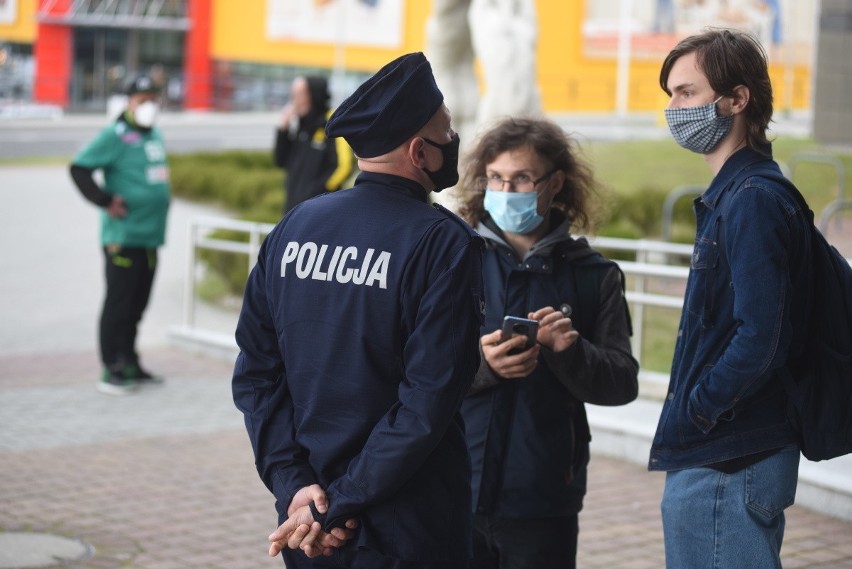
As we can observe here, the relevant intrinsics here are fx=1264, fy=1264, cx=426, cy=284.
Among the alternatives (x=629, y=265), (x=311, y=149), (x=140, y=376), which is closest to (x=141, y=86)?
(x=311, y=149)

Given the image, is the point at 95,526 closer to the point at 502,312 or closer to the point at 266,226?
the point at 502,312

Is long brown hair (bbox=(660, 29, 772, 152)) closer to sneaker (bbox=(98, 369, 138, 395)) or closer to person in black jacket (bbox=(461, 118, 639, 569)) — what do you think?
person in black jacket (bbox=(461, 118, 639, 569))

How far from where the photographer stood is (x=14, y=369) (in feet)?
33.0

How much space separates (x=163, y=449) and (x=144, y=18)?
35.6 m

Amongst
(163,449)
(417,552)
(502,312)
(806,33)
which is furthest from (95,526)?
(806,33)

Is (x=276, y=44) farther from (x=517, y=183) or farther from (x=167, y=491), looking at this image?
(x=517, y=183)

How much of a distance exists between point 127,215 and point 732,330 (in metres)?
6.72

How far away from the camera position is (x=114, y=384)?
30.1ft

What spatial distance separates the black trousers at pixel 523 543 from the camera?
378 centimetres

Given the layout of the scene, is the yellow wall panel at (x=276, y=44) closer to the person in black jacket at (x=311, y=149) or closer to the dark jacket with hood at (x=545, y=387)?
the person in black jacket at (x=311, y=149)

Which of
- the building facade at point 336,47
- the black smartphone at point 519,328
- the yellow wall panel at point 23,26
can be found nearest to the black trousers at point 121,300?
the black smartphone at point 519,328

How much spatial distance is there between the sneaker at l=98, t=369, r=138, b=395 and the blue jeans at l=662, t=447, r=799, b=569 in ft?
21.6

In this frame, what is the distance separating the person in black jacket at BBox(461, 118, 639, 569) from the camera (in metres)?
3.76

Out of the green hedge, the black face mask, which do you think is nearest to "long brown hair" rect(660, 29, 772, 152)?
the black face mask
